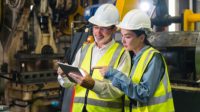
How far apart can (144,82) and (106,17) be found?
59 cm

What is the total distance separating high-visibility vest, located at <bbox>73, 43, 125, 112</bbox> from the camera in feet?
7.98

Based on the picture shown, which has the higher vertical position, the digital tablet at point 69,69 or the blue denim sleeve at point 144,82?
the digital tablet at point 69,69

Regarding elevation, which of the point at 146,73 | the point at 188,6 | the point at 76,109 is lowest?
the point at 76,109

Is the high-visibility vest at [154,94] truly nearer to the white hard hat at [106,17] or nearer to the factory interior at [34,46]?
the white hard hat at [106,17]

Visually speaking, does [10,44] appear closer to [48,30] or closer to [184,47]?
[48,30]

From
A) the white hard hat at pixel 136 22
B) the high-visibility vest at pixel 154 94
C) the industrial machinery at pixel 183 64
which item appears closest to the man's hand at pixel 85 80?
the high-visibility vest at pixel 154 94

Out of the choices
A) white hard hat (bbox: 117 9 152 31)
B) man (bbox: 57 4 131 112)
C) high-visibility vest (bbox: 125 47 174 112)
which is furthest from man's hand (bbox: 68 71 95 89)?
white hard hat (bbox: 117 9 152 31)

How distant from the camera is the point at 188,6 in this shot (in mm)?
7512

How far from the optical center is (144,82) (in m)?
2.17

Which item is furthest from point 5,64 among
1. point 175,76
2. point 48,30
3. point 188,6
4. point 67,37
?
point 188,6

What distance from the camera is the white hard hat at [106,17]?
2490 millimetres

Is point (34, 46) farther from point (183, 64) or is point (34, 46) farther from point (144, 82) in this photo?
point (144, 82)

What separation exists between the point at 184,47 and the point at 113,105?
1092 millimetres

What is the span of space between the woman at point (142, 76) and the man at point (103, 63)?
0.10m
